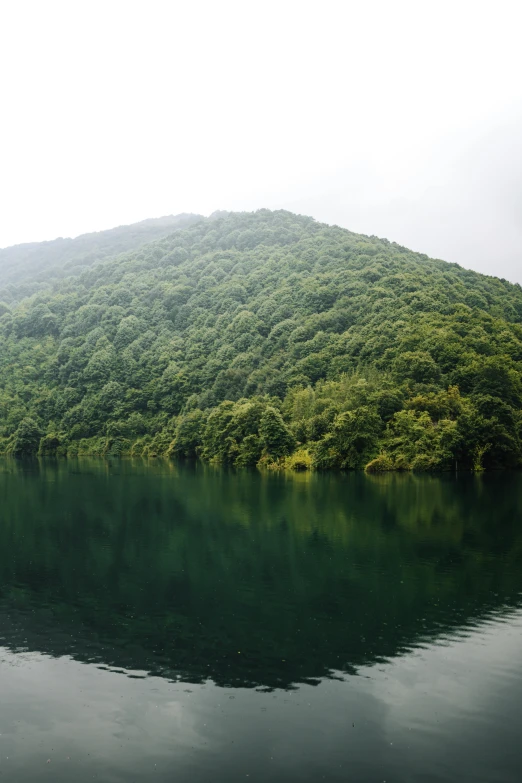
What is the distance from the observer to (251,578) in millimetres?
25312

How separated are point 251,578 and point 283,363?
10455 cm

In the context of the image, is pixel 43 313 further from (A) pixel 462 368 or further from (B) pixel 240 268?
(A) pixel 462 368

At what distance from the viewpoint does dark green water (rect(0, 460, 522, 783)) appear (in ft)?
40.9

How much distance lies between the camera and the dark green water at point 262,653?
40.9 feet

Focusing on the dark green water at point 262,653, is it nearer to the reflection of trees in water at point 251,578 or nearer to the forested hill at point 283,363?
the reflection of trees in water at point 251,578

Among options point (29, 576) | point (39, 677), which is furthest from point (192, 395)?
point (39, 677)

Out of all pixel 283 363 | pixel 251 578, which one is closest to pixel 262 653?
pixel 251 578

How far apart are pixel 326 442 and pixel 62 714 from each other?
72.7 meters

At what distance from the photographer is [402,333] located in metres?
108

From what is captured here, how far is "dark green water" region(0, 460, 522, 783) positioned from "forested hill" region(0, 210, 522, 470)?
49470 millimetres

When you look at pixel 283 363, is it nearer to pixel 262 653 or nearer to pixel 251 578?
pixel 251 578

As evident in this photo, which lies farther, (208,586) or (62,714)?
(208,586)

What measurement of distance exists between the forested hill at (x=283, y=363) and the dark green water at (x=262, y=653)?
4947 centimetres

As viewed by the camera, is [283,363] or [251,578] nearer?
[251,578]
